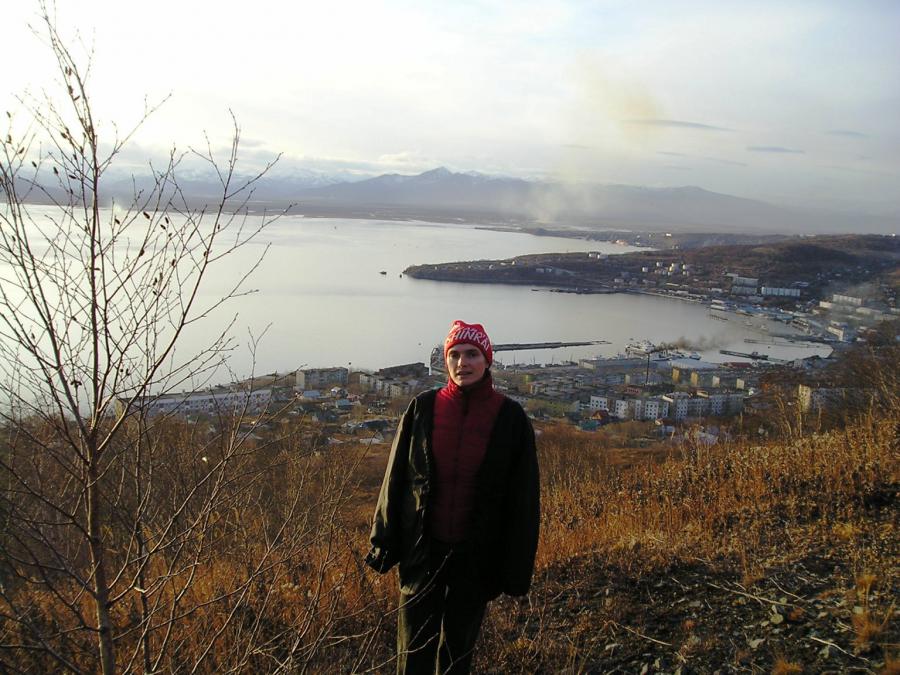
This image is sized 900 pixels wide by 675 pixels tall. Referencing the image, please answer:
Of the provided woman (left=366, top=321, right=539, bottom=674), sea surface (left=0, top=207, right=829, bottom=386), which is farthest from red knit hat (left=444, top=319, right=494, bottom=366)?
sea surface (left=0, top=207, right=829, bottom=386)

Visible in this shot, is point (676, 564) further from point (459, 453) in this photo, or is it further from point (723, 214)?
point (723, 214)

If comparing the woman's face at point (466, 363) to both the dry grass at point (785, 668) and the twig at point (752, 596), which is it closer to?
the dry grass at point (785, 668)

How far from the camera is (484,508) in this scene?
1.42m

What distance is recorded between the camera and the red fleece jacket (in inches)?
55.5

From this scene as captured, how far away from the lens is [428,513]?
4.67 ft

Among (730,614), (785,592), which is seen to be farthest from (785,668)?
(785,592)

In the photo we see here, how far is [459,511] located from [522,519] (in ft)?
0.44

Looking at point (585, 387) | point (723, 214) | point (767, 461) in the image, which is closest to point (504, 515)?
point (767, 461)

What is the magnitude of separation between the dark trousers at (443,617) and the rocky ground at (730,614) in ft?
1.42

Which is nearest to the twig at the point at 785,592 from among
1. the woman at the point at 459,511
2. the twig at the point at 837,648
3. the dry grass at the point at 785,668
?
the twig at the point at 837,648

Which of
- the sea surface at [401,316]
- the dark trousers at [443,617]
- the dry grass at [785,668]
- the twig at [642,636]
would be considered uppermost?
the dark trousers at [443,617]

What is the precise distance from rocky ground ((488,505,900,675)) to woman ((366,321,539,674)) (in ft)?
1.52

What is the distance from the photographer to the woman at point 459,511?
1410 millimetres

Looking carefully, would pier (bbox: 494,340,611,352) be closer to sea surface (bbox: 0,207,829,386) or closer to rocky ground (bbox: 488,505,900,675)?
sea surface (bbox: 0,207,829,386)
